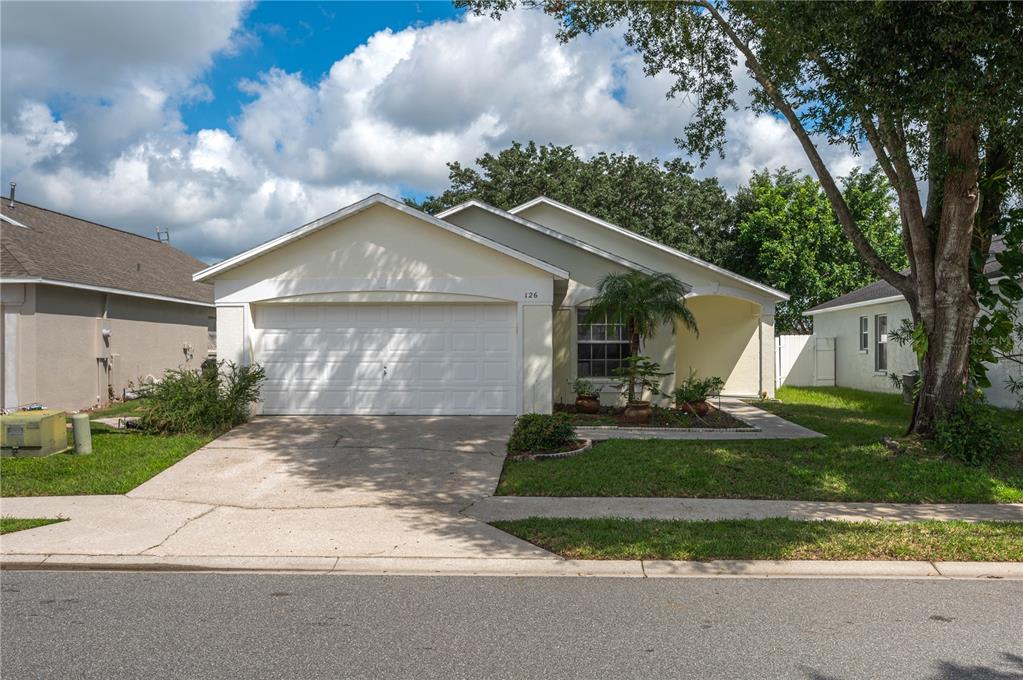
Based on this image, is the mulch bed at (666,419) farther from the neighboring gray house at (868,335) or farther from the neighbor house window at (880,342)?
the neighbor house window at (880,342)

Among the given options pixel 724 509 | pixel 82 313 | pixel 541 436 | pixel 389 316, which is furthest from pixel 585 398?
pixel 82 313

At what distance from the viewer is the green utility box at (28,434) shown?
10.8 metres

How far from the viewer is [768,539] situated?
7.14m

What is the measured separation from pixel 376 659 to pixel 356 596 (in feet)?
4.20

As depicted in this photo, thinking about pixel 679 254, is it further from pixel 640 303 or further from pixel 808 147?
pixel 808 147

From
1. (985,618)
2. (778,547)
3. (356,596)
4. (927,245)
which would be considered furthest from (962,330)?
(356,596)

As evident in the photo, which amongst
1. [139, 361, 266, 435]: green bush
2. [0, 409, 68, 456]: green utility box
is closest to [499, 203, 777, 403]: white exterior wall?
[139, 361, 266, 435]: green bush

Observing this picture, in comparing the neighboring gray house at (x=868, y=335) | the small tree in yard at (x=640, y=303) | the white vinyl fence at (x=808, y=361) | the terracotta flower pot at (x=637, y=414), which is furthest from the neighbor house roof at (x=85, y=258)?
the neighboring gray house at (x=868, y=335)

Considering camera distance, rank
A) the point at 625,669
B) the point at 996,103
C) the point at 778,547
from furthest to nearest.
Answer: the point at 996,103, the point at 778,547, the point at 625,669

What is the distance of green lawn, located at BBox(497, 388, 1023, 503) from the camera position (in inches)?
354

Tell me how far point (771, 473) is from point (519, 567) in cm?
462

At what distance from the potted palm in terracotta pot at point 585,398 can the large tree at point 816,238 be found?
16.1 m

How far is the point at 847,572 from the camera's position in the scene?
6.40 metres

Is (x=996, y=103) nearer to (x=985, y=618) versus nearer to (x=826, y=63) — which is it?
(x=826, y=63)
